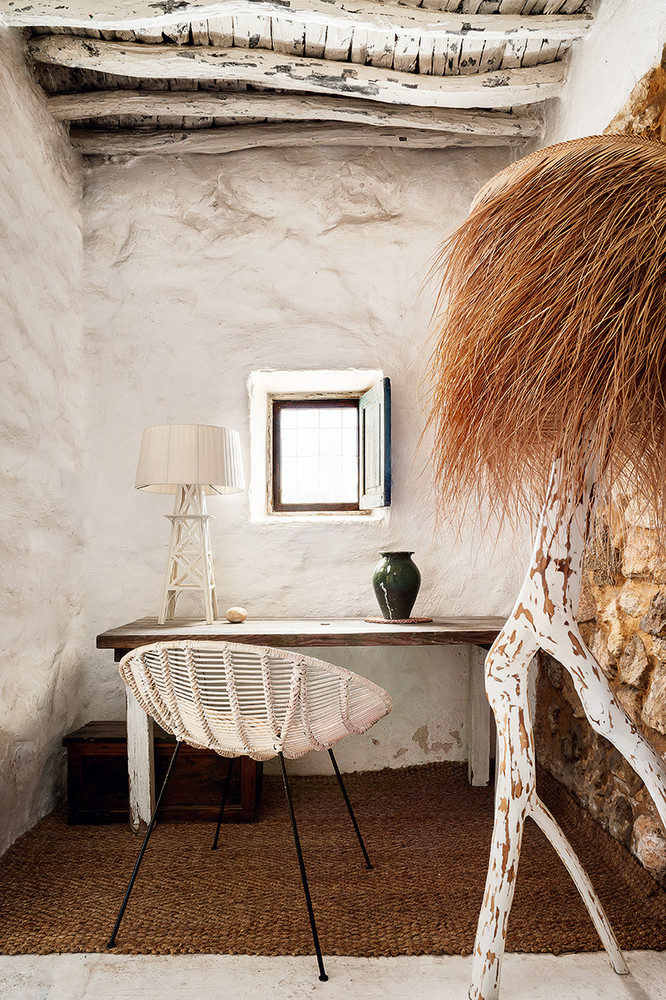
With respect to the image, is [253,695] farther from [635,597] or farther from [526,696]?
[635,597]

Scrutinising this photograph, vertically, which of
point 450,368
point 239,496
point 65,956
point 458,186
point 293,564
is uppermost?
point 458,186

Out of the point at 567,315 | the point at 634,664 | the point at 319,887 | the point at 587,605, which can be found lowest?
the point at 319,887

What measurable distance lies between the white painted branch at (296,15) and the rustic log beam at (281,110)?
0.46 m

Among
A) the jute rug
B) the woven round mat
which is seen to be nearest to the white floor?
the jute rug

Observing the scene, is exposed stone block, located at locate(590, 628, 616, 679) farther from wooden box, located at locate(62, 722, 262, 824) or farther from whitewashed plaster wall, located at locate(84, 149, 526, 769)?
wooden box, located at locate(62, 722, 262, 824)

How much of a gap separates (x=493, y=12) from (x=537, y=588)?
2271 mm

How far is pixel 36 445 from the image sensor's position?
268 cm

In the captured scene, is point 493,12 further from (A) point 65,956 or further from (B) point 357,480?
(A) point 65,956

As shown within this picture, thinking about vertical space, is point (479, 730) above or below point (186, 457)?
below

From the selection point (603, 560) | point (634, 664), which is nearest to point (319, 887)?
point (634, 664)

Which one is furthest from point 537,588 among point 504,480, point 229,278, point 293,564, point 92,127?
point 92,127

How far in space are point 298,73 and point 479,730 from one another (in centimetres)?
281

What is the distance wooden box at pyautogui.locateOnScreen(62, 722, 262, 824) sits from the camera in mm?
2578

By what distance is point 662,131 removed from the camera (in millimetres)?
1921
